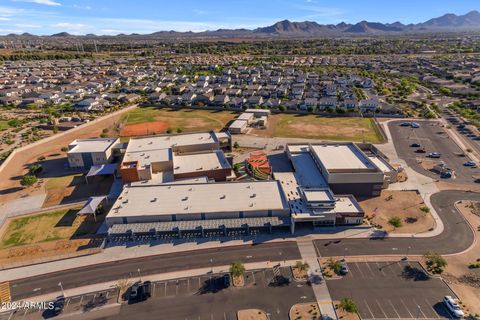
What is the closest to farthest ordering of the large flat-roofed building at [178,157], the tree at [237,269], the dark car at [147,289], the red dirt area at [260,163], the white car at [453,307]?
the white car at [453,307], the dark car at [147,289], the tree at [237,269], the large flat-roofed building at [178,157], the red dirt area at [260,163]

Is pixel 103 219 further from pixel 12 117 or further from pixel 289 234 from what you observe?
pixel 12 117

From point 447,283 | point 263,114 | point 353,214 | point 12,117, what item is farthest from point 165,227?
point 12,117

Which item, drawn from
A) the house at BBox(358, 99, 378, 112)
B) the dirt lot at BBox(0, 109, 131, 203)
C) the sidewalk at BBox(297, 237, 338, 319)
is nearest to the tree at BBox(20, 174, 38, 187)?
the dirt lot at BBox(0, 109, 131, 203)

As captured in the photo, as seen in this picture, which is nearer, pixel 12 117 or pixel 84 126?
pixel 84 126

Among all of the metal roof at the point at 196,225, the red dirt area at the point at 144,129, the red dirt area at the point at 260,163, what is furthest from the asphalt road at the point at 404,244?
the red dirt area at the point at 144,129

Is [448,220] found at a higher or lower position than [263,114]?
lower

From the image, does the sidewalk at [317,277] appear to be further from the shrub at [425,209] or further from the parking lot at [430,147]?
the parking lot at [430,147]

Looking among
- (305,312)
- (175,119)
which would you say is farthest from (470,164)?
(175,119)

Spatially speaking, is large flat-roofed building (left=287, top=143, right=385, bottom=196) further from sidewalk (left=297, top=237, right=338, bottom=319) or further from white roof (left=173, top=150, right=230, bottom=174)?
white roof (left=173, top=150, right=230, bottom=174)
